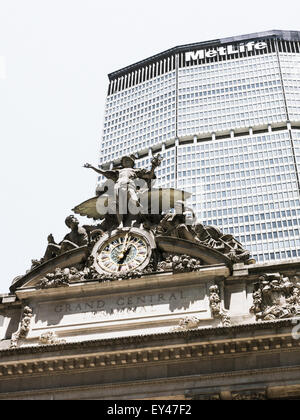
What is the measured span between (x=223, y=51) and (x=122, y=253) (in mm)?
112983

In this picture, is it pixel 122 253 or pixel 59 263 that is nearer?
pixel 122 253

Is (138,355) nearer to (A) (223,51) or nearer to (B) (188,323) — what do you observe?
(B) (188,323)

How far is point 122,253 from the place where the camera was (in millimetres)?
26453

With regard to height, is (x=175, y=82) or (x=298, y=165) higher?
(x=175, y=82)

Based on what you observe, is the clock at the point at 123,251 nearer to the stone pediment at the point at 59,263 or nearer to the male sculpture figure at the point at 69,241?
the stone pediment at the point at 59,263

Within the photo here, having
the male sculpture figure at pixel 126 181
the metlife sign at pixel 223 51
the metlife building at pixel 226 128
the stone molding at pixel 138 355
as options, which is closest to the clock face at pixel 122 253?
the male sculpture figure at pixel 126 181

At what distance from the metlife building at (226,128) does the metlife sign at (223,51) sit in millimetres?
188

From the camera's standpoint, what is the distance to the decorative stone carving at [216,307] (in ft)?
76.4

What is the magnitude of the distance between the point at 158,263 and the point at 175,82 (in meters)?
105

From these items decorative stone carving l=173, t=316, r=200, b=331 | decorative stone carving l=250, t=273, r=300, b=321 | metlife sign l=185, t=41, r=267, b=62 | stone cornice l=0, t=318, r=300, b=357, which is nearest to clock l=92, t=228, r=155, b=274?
decorative stone carving l=173, t=316, r=200, b=331

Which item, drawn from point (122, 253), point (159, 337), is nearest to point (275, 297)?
point (159, 337)

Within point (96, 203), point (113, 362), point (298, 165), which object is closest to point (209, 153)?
point (298, 165)

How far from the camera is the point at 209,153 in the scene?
4441 inches

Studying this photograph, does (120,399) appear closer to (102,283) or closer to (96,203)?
(102,283)
